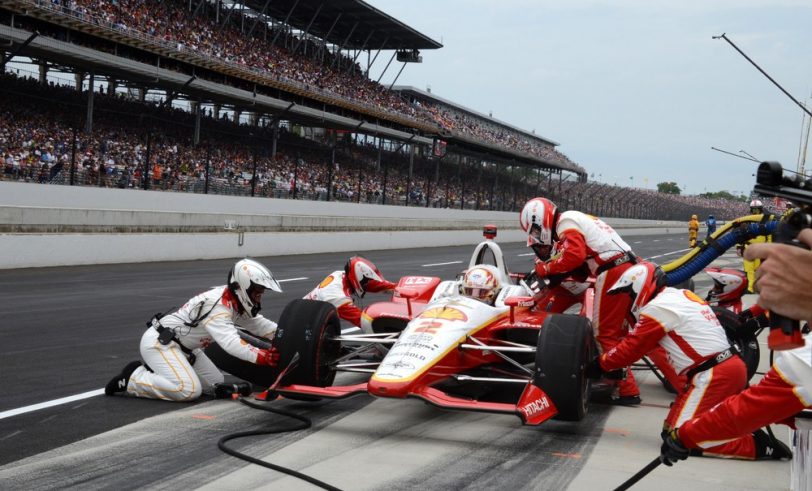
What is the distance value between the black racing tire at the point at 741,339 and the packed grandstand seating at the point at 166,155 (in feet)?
49.0

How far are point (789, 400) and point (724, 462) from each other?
2579 millimetres

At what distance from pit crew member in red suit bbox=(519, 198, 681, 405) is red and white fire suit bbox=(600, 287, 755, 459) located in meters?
1.90

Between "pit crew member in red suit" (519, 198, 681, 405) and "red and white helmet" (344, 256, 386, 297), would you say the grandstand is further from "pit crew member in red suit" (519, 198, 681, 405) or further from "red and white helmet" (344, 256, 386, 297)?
"pit crew member in red suit" (519, 198, 681, 405)

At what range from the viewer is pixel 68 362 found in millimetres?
8023

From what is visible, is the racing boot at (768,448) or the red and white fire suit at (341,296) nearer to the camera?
the racing boot at (768,448)

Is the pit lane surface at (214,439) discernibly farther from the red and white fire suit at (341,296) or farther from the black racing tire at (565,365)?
the red and white fire suit at (341,296)

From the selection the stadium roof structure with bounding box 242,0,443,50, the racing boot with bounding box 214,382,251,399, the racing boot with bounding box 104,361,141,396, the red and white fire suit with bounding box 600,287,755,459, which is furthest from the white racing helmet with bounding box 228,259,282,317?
the stadium roof structure with bounding box 242,0,443,50

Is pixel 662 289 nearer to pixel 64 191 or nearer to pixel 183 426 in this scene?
pixel 183 426

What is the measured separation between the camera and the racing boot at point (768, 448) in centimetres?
554

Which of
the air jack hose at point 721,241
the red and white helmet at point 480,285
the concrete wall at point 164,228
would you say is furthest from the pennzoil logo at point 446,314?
the concrete wall at point 164,228

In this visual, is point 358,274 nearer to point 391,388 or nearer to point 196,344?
point 196,344

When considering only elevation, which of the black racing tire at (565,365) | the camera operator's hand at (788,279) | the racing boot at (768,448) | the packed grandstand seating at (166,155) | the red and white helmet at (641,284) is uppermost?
the packed grandstand seating at (166,155)

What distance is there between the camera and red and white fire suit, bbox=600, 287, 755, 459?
5.57 metres

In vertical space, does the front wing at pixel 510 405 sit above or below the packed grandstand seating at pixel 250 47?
below
